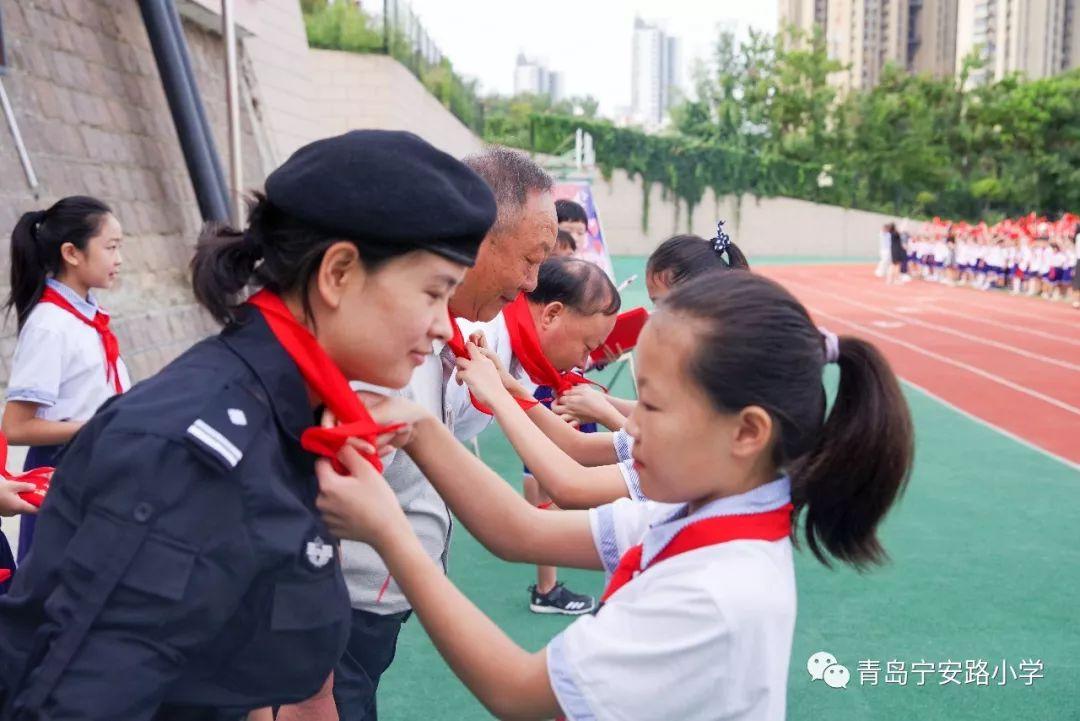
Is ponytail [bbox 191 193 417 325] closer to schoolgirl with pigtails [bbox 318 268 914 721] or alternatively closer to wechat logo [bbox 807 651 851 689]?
schoolgirl with pigtails [bbox 318 268 914 721]

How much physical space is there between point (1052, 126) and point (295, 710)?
45.9m

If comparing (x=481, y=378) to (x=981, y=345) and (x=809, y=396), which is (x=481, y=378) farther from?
(x=981, y=345)

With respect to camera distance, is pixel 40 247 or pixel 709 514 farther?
pixel 40 247

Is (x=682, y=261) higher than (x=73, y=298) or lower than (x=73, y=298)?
higher

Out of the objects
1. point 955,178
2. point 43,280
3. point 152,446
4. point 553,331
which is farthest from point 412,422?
A: point 955,178

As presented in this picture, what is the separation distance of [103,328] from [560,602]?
231 cm

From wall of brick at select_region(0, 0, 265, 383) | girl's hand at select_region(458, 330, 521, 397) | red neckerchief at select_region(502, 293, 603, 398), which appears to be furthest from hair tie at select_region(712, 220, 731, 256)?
wall of brick at select_region(0, 0, 265, 383)

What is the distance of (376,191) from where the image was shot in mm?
1476

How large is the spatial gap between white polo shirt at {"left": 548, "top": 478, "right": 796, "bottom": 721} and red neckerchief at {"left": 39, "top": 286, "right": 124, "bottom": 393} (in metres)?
2.91

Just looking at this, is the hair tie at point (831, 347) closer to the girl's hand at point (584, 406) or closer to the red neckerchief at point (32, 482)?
the girl's hand at point (584, 406)

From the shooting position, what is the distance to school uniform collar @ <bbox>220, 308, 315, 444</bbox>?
58.0 inches

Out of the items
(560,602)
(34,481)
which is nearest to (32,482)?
(34,481)

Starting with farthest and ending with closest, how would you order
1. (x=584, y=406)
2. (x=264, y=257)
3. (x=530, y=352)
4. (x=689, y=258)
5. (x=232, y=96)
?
1. (x=232, y=96)
2. (x=689, y=258)
3. (x=530, y=352)
4. (x=584, y=406)
5. (x=264, y=257)

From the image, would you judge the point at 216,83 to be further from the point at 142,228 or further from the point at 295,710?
the point at 295,710
